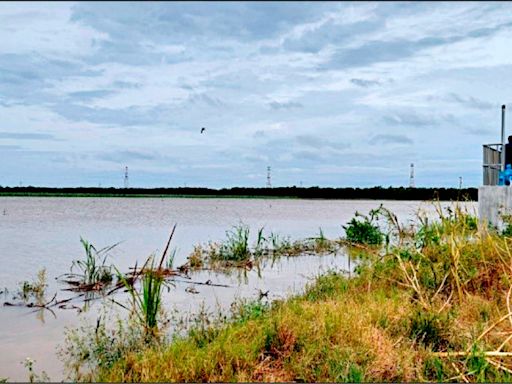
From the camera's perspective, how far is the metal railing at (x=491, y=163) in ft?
49.9

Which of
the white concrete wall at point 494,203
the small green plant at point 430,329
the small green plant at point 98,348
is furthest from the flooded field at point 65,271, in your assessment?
the small green plant at point 430,329

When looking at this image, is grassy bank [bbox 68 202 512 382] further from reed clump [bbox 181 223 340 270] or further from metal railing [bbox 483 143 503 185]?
metal railing [bbox 483 143 503 185]

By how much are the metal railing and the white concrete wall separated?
1.26m

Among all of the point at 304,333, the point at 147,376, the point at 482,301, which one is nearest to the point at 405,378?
the point at 304,333

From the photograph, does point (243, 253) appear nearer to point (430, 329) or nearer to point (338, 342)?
point (430, 329)

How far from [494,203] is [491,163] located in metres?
1.91

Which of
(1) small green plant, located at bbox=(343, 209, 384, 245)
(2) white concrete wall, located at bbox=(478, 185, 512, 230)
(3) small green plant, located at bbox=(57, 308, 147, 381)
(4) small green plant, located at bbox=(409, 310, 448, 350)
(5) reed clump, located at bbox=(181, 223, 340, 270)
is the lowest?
(3) small green plant, located at bbox=(57, 308, 147, 381)

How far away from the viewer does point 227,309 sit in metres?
9.38

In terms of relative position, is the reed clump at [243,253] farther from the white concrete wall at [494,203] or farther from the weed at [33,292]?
the weed at [33,292]

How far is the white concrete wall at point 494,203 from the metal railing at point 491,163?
1.26m

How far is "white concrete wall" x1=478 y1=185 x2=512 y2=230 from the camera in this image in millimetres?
13297

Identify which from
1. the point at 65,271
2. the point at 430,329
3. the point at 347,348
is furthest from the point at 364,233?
the point at 347,348

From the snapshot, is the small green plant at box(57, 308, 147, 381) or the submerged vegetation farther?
the small green plant at box(57, 308, 147, 381)

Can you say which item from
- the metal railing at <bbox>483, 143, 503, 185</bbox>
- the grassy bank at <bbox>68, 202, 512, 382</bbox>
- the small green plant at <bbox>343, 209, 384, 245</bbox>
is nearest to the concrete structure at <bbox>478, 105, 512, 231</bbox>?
the metal railing at <bbox>483, 143, 503, 185</bbox>
